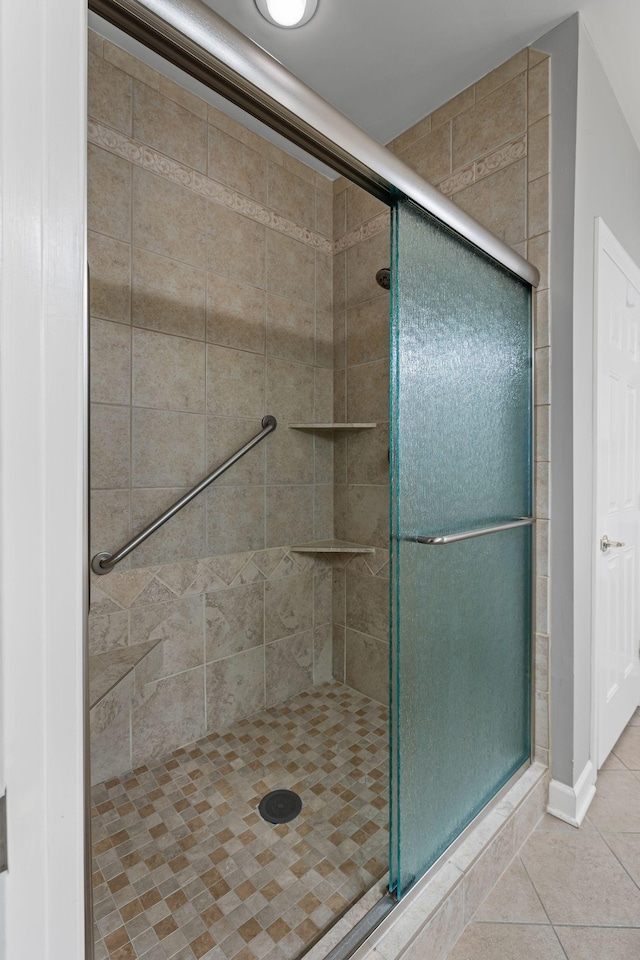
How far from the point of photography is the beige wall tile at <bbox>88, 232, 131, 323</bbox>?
150 centimetres

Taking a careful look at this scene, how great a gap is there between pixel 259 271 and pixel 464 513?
1.37m

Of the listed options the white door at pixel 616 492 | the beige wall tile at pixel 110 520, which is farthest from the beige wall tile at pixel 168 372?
the white door at pixel 616 492

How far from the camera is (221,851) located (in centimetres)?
125

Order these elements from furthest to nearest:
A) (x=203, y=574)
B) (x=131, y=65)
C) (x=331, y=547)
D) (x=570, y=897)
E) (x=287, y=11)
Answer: (x=331, y=547), (x=203, y=574), (x=131, y=65), (x=287, y=11), (x=570, y=897)

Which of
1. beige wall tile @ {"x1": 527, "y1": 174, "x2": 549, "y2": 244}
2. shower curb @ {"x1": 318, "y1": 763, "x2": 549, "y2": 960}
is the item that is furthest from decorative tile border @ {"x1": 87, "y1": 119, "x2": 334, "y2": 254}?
shower curb @ {"x1": 318, "y1": 763, "x2": 549, "y2": 960}

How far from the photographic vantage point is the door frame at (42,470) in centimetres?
39

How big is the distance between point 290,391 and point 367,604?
1011 millimetres

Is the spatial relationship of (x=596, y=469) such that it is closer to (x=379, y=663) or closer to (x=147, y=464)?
(x=379, y=663)

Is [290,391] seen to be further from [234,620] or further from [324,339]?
[234,620]

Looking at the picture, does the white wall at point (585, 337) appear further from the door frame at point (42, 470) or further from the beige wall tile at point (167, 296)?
the door frame at point (42, 470)

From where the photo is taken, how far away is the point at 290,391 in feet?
6.80

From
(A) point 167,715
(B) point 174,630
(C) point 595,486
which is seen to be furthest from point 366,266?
(A) point 167,715

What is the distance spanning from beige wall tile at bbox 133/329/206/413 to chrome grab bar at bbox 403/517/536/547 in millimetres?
1077

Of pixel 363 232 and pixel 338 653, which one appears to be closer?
pixel 363 232
